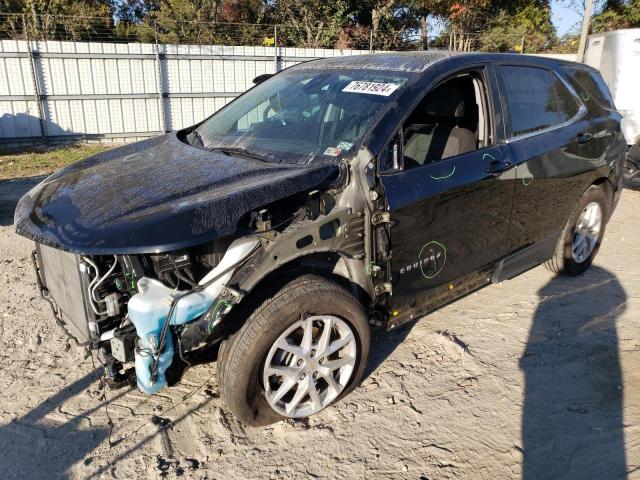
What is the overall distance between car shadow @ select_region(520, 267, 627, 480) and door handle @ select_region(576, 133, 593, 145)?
4.13 ft

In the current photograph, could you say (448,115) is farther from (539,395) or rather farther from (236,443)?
(236,443)

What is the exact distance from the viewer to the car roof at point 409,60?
334cm

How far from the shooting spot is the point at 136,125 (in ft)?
41.3

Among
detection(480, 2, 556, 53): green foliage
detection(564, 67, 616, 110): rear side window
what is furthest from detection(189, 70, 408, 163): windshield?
detection(480, 2, 556, 53): green foliage

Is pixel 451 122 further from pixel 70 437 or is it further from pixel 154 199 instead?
pixel 70 437

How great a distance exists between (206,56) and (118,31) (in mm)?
7846

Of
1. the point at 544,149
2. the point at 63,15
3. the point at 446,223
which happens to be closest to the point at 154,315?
the point at 446,223

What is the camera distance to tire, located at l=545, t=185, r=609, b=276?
448 cm

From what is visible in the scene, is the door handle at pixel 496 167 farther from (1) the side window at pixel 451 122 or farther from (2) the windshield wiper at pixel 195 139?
(2) the windshield wiper at pixel 195 139

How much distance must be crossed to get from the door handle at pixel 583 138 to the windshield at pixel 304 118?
1.85m

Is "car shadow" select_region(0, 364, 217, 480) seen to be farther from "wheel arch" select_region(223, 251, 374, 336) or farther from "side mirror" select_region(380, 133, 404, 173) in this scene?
"side mirror" select_region(380, 133, 404, 173)

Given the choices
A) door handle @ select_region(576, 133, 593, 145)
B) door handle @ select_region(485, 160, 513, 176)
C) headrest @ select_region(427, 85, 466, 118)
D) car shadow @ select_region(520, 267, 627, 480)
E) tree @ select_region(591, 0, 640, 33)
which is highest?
tree @ select_region(591, 0, 640, 33)

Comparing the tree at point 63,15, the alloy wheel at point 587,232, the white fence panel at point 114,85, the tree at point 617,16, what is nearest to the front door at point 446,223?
the alloy wheel at point 587,232

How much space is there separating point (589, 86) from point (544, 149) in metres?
1.25
